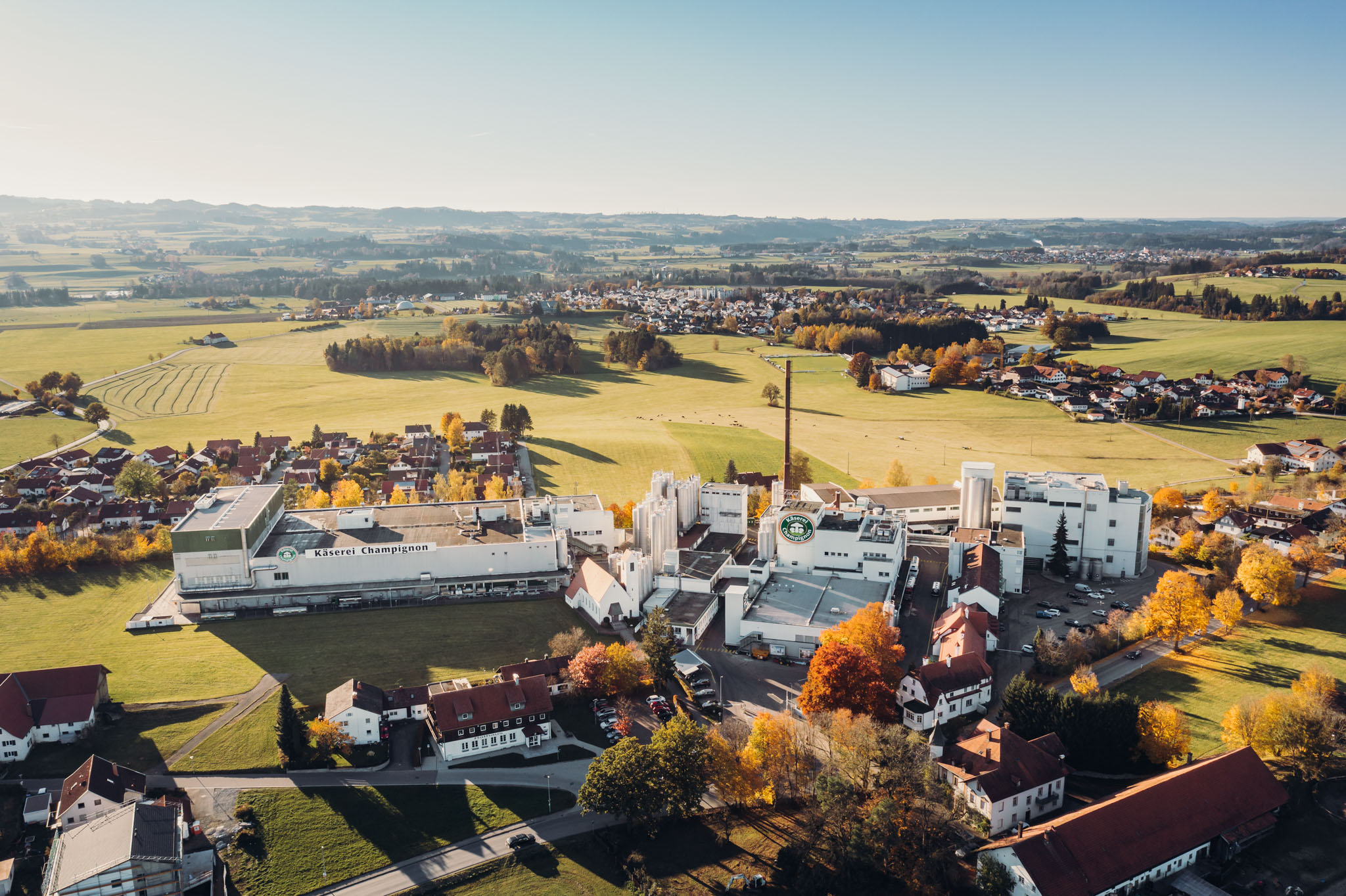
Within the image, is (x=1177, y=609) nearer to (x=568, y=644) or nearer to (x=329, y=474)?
(x=568, y=644)

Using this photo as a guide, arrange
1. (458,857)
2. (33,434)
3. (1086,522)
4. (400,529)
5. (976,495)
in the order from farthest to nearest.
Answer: (33,434) < (976,495) < (400,529) < (1086,522) < (458,857)

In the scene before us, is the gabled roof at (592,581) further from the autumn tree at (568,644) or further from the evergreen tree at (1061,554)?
the evergreen tree at (1061,554)

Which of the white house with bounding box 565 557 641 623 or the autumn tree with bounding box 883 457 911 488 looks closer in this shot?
the white house with bounding box 565 557 641 623

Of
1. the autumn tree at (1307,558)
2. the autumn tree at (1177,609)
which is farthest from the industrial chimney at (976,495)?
the autumn tree at (1307,558)

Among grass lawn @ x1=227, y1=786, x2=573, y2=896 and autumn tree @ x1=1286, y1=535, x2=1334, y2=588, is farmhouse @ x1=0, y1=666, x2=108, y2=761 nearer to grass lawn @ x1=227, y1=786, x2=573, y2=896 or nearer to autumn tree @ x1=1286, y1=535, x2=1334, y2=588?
grass lawn @ x1=227, y1=786, x2=573, y2=896

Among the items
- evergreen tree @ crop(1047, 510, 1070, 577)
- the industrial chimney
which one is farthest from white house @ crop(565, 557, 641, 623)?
evergreen tree @ crop(1047, 510, 1070, 577)

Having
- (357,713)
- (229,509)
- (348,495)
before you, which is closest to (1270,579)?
(357,713)
